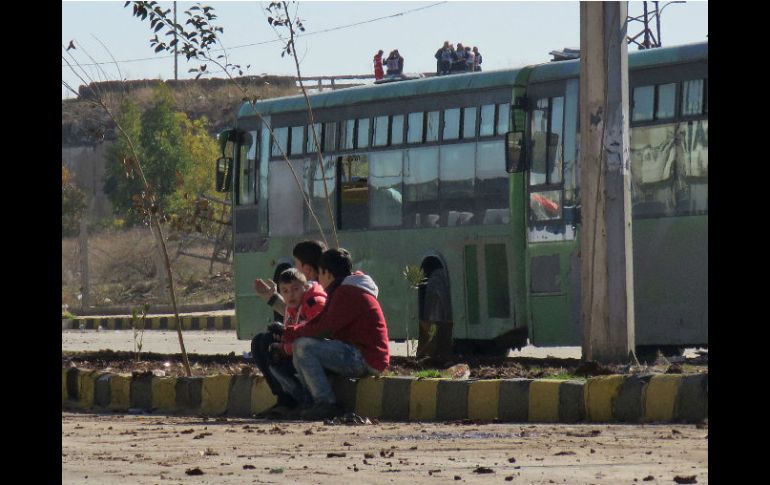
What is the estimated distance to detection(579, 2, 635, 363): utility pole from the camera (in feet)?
44.7

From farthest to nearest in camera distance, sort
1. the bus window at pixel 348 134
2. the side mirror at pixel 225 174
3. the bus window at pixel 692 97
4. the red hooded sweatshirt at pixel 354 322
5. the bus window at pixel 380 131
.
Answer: the side mirror at pixel 225 174
the bus window at pixel 348 134
the bus window at pixel 380 131
the bus window at pixel 692 97
the red hooded sweatshirt at pixel 354 322

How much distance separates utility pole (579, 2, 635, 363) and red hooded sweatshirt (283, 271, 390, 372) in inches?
87.7

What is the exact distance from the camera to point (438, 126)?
20.0 m

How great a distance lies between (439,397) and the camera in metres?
12.1

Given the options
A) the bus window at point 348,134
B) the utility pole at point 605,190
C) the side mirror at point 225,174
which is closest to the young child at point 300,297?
the utility pole at point 605,190

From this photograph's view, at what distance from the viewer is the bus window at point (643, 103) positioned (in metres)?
17.4

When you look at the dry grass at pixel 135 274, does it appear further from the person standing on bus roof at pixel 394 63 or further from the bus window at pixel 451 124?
the bus window at pixel 451 124

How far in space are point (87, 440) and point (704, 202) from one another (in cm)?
812

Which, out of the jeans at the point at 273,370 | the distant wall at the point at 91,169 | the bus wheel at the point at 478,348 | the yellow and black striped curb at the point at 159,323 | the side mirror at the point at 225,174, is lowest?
the yellow and black striped curb at the point at 159,323

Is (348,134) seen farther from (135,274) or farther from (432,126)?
(135,274)

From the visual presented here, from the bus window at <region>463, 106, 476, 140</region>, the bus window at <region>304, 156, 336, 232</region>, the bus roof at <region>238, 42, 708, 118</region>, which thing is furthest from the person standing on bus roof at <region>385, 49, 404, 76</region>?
the bus window at <region>463, 106, 476, 140</region>

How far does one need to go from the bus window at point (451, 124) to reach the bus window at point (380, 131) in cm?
96

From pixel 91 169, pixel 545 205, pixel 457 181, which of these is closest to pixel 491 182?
pixel 457 181
